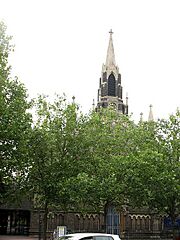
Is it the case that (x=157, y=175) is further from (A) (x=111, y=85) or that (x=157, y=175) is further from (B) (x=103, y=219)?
(A) (x=111, y=85)

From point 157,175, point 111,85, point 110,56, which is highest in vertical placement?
point 110,56

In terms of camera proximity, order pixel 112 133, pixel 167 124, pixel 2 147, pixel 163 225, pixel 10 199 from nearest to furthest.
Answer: pixel 2 147
pixel 10 199
pixel 167 124
pixel 112 133
pixel 163 225

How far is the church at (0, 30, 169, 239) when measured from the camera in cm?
4969

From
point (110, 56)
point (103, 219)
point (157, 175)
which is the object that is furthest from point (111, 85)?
point (157, 175)

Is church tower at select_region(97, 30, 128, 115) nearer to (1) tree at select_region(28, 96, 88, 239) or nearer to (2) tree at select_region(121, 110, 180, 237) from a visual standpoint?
(2) tree at select_region(121, 110, 180, 237)

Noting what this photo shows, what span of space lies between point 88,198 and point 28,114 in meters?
9.33

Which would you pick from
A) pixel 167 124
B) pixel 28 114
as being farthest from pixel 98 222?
pixel 28 114

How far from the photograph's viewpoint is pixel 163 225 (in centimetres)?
6175

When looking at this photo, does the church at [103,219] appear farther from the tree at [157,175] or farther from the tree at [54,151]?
the tree at [54,151]

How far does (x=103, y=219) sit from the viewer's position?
53.7 meters

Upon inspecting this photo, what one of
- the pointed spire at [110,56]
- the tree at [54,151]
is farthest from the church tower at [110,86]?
the tree at [54,151]

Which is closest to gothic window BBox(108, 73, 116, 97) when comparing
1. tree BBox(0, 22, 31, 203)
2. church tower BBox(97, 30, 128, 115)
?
church tower BBox(97, 30, 128, 115)

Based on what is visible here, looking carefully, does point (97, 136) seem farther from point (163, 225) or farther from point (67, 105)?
point (163, 225)

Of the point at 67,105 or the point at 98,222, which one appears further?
the point at 98,222
